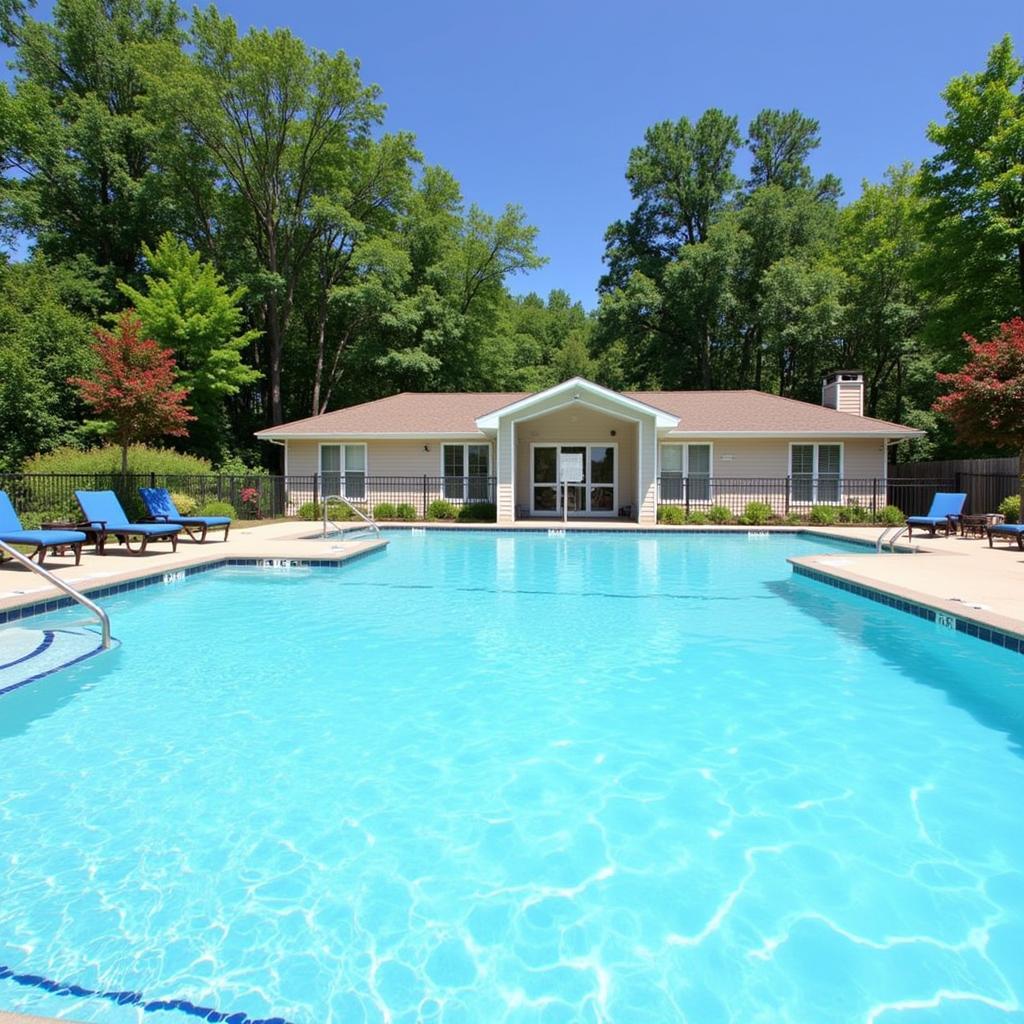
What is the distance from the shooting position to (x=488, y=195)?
116ft

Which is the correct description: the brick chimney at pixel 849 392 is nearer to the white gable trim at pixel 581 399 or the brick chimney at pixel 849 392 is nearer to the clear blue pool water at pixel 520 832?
the white gable trim at pixel 581 399

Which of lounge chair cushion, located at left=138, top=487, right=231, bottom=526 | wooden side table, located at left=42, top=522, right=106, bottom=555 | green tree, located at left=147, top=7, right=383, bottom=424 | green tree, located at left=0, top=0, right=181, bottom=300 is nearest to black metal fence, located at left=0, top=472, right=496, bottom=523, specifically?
lounge chair cushion, located at left=138, top=487, right=231, bottom=526

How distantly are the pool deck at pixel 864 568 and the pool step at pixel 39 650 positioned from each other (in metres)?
0.55

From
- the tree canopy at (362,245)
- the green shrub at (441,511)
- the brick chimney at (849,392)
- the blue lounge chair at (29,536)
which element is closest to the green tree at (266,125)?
the tree canopy at (362,245)

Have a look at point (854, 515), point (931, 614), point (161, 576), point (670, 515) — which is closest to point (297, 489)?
point (670, 515)

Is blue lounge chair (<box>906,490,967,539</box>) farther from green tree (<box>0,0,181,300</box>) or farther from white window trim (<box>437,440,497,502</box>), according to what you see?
green tree (<box>0,0,181,300</box>)

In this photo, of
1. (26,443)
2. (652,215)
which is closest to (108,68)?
(26,443)

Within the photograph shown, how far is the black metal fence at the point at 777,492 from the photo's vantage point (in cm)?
2142

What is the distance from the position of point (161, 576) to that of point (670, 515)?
1418 centimetres

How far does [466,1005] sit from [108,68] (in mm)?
42749

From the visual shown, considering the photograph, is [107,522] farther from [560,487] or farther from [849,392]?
[849,392]

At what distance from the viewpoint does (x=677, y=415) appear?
23.2 meters

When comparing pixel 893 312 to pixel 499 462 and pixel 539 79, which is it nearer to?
pixel 539 79

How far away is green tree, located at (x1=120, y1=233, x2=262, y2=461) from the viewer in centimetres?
2630
